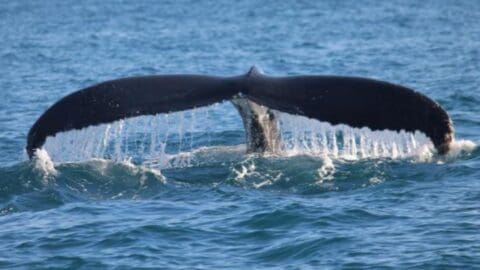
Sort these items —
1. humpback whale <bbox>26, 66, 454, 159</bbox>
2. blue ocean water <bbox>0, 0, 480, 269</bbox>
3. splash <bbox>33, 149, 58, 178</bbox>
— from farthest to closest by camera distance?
splash <bbox>33, 149, 58, 178</bbox> < humpback whale <bbox>26, 66, 454, 159</bbox> < blue ocean water <bbox>0, 0, 480, 269</bbox>

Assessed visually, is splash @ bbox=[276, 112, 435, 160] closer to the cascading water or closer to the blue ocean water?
the cascading water

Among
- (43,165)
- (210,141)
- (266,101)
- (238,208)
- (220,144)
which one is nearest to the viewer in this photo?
(266,101)

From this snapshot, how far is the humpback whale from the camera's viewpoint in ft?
32.4

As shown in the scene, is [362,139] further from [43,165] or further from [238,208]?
[43,165]

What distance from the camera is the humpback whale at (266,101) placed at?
32.4ft

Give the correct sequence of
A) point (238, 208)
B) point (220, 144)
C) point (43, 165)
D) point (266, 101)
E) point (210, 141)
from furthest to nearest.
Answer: point (210, 141)
point (220, 144)
point (43, 165)
point (238, 208)
point (266, 101)

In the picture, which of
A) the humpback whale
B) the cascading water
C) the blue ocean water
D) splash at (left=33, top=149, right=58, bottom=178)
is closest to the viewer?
the blue ocean water

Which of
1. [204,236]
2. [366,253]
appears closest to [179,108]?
[204,236]

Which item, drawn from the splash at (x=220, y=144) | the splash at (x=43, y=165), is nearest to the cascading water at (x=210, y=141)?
the splash at (x=220, y=144)

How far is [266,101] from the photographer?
10.4m

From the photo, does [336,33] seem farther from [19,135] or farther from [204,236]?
[204,236]

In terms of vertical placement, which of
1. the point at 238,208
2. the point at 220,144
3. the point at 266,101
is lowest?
the point at 238,208

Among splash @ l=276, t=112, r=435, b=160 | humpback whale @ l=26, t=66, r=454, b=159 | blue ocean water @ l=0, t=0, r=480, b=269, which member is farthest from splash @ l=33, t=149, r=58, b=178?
splash @ l=276, t=112, r=435, b=160

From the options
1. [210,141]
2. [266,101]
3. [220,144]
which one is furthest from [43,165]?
[210,141]
